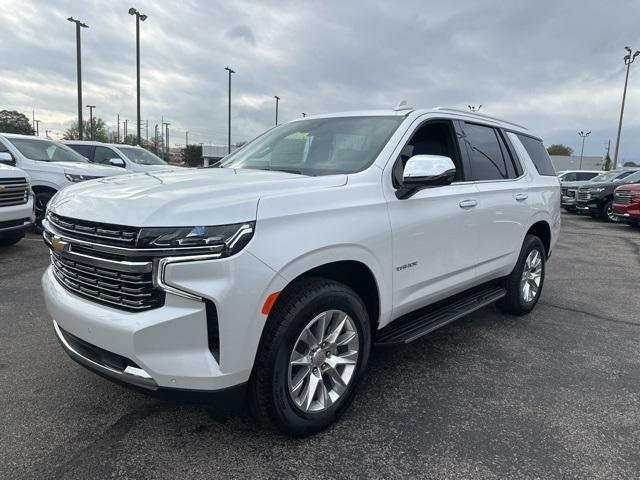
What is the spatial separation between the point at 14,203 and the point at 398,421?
6.43 metres

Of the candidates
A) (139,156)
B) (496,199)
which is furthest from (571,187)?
(496,199)

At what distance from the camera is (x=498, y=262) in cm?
424

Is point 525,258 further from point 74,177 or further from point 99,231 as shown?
point 74,177

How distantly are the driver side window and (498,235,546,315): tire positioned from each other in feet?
4.63

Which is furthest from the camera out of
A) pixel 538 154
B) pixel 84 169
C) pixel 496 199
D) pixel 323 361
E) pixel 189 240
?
pixel 84 169

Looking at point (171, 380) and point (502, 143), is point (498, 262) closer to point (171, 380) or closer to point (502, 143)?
point (502, 143)

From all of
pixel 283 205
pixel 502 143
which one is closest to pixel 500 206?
pixel 502 143

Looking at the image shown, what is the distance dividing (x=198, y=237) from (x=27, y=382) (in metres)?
2.04

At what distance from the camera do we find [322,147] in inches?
136

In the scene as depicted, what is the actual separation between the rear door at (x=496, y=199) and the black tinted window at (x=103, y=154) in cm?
1049

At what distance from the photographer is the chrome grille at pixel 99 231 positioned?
2.13m

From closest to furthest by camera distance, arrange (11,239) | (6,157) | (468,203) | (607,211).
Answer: (468,203), (11,239), (6,157), (607,211)

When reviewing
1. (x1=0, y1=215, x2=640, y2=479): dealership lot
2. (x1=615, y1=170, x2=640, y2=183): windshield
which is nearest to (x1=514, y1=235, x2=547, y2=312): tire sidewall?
(x1=0, y1=215, x2=640, y2=479): dealership lot

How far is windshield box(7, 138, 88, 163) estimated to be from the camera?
8883mm
